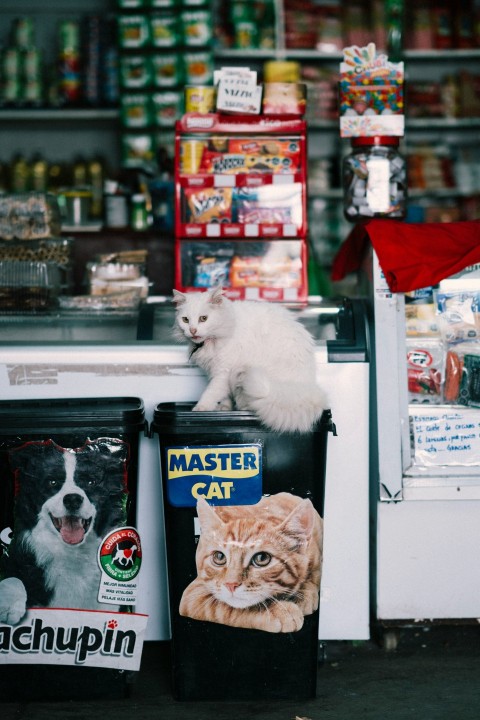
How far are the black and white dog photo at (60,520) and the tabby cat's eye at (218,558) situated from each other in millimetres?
281

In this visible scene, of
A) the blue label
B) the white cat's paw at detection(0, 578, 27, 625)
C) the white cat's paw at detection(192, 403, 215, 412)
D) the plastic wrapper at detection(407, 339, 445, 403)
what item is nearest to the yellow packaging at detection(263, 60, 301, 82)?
the plastic wrapper at detection(407, 339, 445, 403)

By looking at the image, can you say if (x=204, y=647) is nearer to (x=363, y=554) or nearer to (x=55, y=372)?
(x=363, y=554)

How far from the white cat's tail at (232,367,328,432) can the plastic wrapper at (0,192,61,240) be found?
1.34 metres

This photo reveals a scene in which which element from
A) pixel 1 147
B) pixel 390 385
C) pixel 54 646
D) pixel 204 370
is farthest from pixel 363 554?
pixel 1 147

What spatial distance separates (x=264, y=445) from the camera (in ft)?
7.93

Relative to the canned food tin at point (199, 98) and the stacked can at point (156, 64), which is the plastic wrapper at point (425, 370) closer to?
the canned food tin at point (199, 98)

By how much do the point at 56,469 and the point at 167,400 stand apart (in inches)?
19.8

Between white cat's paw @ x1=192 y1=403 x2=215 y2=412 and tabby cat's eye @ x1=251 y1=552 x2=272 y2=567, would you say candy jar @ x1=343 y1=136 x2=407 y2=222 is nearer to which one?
white cat's paw @ x1=192 y1=403 x2=215 y2=412

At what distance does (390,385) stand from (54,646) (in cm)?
132

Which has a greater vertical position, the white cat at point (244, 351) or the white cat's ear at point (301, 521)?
the white cat at point (244, 351)

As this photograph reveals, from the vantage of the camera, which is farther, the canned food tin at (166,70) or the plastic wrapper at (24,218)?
the canned food tin at (166,70)

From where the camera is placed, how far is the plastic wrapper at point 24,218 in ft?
11.0

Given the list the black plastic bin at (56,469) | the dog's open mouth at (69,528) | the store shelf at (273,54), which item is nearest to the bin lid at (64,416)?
the black plastic bin at (56,469)

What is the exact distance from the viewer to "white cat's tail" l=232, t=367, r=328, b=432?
2369mm
